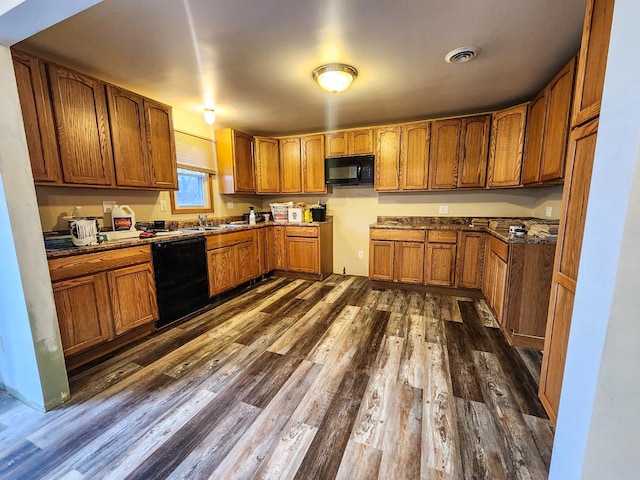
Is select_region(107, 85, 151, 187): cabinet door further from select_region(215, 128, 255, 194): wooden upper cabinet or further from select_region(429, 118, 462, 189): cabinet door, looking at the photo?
select_region(429, 118, 462, 189): cabinet door

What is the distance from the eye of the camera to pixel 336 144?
3.83 metres

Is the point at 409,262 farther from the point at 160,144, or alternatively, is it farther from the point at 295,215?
the point at 160,144

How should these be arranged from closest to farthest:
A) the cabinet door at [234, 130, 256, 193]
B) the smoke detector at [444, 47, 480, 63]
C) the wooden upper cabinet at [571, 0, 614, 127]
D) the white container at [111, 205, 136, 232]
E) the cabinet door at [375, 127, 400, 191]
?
the wooden upper cabinet at [571, 0, 614, 127], the smoke detector at [444, 47, 480, 63], the white container at [111, 205, 136, 232], the cabinet door at [375, 127, 400, 191], the cabinet door at [234, 130, 256, 193]

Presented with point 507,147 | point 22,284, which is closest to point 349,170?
point 507,147

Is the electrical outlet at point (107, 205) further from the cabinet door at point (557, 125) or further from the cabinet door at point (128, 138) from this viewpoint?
Answer: the cabinet door at point (557, 125)

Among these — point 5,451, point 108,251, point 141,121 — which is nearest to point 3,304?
point 108,251

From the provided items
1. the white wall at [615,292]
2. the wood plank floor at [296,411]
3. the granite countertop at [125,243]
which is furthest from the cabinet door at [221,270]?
the white wall at [615,292]

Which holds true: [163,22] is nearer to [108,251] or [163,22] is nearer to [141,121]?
[141,121]

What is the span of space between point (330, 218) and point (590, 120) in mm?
3259

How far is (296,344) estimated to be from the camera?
7.28 ft

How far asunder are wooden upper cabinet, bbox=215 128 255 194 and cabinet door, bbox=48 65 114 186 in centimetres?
157

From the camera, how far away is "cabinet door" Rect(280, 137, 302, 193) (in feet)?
13.3

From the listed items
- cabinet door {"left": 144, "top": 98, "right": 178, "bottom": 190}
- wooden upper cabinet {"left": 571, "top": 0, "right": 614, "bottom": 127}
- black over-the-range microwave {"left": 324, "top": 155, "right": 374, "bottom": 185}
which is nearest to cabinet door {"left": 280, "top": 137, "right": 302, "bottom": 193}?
black over-the-range microwave {"left": 324, "top": 155, "right": 374, "bottom": 185}

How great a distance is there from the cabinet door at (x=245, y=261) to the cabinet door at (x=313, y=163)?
1270 mm
